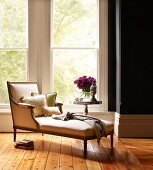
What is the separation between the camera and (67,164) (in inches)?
157

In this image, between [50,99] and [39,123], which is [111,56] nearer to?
[50,99]

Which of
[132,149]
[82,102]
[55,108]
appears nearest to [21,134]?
[55,108]

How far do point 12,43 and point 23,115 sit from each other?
6.17ft

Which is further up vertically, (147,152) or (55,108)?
(55,108)

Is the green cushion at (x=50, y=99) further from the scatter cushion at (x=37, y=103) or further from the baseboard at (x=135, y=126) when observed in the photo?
the baseboard at (x=135, y=126)

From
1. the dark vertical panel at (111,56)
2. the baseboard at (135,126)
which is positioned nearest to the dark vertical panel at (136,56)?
the baseboard at (135,126)

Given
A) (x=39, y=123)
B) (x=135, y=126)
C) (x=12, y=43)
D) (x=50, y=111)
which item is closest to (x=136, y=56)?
(x=135, y=126)

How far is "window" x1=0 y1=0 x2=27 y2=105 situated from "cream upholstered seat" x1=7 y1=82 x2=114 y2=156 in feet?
2.10

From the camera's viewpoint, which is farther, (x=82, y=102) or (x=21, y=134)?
(x=21, y=134)

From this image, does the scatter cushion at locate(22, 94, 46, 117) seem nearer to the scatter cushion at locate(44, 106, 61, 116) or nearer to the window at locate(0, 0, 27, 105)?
the scatter cushion at locate(44, 106, 61, 116)

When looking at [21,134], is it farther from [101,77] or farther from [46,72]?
[101,77]

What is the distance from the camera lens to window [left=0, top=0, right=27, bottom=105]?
6.48 meters

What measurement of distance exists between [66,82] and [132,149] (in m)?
2.21

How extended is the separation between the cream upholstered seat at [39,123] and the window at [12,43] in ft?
2.10
